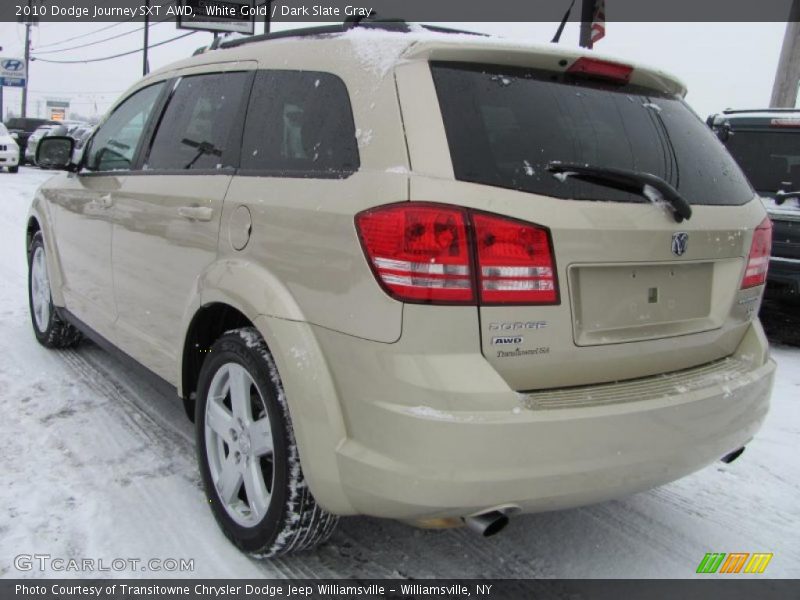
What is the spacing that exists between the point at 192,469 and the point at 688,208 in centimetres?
233

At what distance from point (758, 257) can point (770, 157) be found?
5.38m

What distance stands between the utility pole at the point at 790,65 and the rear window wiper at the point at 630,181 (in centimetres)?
1002

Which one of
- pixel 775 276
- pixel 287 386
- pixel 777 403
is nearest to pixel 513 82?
pixel 287 386

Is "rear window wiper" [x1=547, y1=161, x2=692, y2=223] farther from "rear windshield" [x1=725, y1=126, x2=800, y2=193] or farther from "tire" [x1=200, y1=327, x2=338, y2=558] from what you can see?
"rear windshield" [x1=725, y1=126, x2=800, y2=193]

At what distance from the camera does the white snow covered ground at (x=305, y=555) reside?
2.51 metres

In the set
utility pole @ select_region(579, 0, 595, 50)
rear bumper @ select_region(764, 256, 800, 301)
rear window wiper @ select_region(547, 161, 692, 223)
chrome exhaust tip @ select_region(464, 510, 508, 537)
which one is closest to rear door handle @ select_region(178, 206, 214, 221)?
rear window wiper @ select_region(547, 161, 692, 223)

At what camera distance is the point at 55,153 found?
423cm

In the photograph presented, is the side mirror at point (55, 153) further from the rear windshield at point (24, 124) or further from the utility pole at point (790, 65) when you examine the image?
the rear windshield at point (24, 124)

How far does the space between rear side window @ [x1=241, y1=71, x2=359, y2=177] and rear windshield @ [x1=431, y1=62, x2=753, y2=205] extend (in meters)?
0.35

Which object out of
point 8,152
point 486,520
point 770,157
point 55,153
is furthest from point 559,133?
point 8,152

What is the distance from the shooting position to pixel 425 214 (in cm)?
188

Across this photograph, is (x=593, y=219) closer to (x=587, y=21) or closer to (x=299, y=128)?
(x=299, y=128)

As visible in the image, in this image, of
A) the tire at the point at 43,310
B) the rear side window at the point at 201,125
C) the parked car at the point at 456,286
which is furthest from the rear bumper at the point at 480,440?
the tire at the point at 43,310

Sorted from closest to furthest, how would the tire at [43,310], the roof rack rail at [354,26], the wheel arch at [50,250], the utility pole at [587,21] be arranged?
the roof rack rail at [354,26], the wheel arch at [50,250], the tire at [43,310], the utility pole at [587,21]
